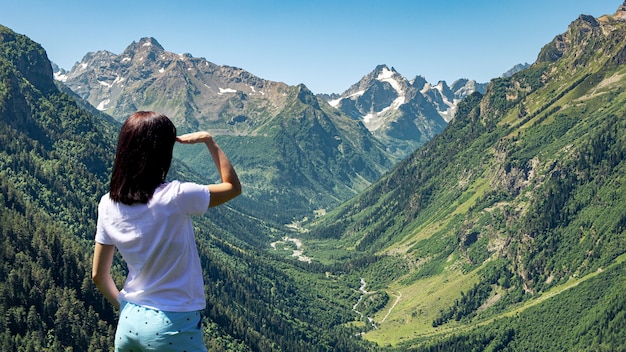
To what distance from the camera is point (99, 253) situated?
45.8 feet

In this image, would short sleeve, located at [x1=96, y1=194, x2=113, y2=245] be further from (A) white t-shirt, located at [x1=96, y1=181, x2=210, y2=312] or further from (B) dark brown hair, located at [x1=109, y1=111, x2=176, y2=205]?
(B) dark brown hair, located at [x1=109, y1=111, x2=176, y2=205]

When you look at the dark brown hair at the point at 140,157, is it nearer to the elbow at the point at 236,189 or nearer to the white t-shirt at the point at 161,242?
the white t-shirt at the point at 161,242

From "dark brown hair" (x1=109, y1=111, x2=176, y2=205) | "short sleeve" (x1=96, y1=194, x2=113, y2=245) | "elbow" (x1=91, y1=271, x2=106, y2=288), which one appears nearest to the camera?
"dark brown hair" (x1=109, y1=111, x2=176, y2=205)

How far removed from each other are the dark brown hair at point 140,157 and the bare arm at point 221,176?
2.14 feet

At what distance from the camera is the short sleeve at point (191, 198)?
42.4 ft

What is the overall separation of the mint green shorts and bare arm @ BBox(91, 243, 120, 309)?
1.11 metres

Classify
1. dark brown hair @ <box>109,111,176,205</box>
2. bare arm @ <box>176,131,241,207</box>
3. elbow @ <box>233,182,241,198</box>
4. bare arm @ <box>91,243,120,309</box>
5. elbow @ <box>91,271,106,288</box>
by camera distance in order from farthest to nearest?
elbow @ <box>91,271,106,288</box>
bare arm @ <box>91,243,120,309</box>
elbow @ <box>233,182,241,198</box>
bare arm @ <box>176,131,241,207</box>
dark brown hair @ <box>109,111,176,205</box>

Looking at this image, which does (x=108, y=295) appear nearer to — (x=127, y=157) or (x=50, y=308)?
(x=127, y=157)

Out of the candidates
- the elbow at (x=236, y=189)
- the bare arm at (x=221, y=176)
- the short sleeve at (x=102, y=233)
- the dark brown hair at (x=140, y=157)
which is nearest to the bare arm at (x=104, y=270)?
the short sleeve at (x=102, y=233)

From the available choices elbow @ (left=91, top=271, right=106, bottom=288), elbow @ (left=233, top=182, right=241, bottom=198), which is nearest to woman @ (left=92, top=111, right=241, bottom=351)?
elbow @ (left=233, top=182, right=241, bottom=198)

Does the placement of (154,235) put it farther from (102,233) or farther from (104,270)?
(104,270)

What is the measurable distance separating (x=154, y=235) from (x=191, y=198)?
4.10ft

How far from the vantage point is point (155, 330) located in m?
12.9

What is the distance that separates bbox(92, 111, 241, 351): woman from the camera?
1296cm
